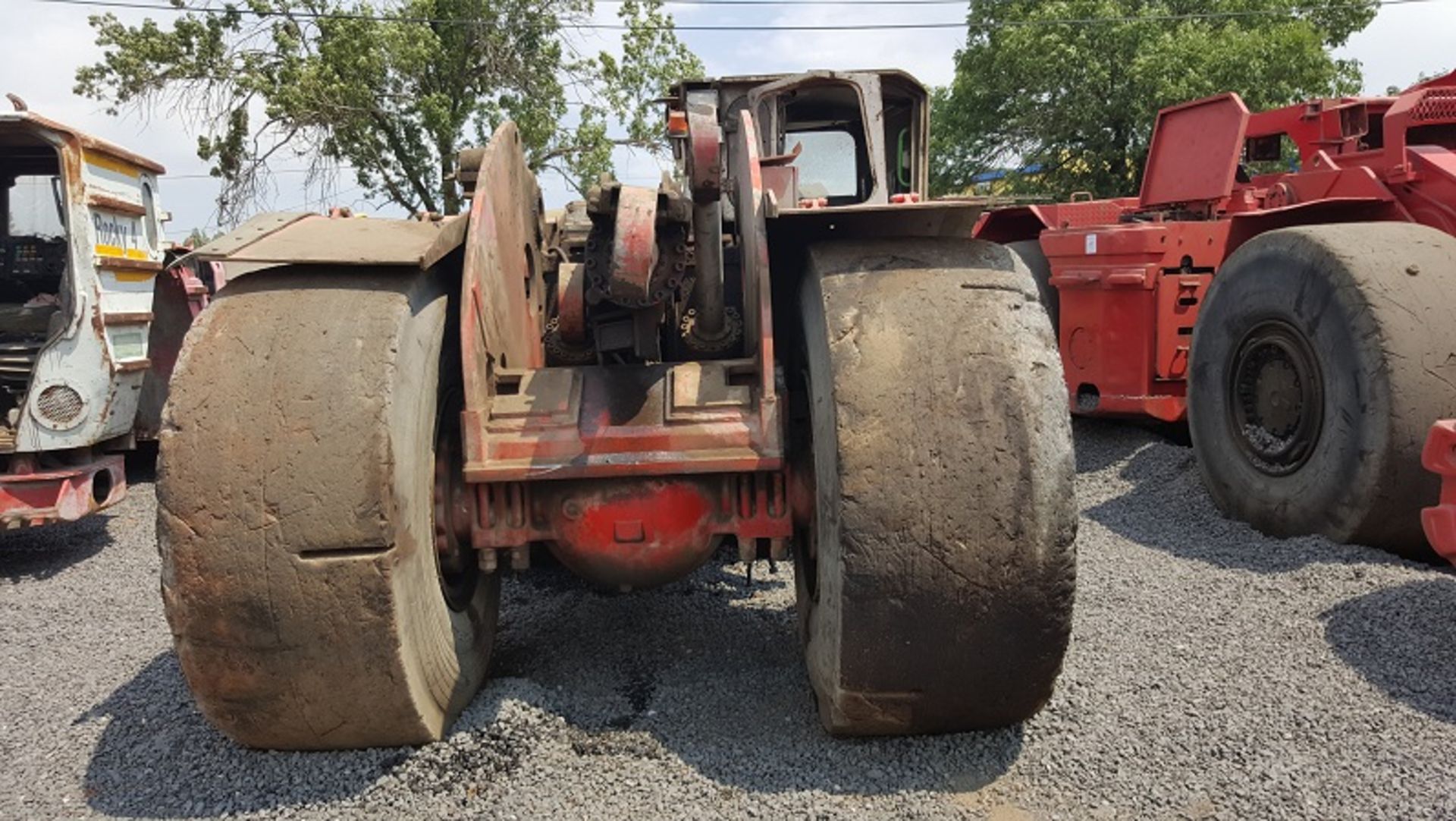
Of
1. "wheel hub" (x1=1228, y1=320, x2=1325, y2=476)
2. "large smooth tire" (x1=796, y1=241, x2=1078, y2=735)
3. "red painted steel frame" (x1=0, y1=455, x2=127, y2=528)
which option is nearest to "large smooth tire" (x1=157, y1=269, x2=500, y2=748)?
"large smooth tire" (x1=796, y1=241, x2=1078, y2=735)

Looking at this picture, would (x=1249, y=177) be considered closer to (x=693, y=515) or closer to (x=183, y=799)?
(x=693, y=515)

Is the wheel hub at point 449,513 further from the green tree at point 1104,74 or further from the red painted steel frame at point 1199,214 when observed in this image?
the green tree at point 1104,74

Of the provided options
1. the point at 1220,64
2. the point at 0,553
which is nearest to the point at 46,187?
the point at 0,553

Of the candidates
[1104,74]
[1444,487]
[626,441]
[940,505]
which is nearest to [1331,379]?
[1444,487]

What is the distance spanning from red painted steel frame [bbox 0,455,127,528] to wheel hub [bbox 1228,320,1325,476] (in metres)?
6.19

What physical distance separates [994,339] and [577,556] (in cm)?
131

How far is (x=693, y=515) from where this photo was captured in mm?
2959

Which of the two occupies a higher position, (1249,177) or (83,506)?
(1249,177)

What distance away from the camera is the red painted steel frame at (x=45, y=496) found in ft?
A: 18.3

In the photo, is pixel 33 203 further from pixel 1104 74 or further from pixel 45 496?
pixel 1104 74

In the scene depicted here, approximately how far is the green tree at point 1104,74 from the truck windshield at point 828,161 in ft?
49.5

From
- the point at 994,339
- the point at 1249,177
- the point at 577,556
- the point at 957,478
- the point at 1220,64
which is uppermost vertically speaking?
the point at 1220,64

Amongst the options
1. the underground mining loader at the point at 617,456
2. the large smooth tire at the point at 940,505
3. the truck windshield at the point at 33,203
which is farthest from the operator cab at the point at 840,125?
the truck windshield at the point at 33,203

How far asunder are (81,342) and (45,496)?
87 cm
